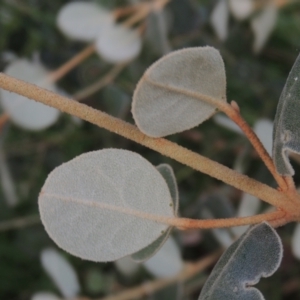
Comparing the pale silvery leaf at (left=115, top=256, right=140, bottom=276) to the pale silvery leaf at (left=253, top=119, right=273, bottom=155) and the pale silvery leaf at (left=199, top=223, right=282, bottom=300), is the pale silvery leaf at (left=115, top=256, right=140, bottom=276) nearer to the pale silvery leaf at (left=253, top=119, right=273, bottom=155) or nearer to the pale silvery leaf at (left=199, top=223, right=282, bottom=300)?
the pale silvery leaf at (left=253, top=119, right=273, bottom=155)

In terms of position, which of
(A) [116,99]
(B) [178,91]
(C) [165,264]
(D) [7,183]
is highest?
(B) [178,91]

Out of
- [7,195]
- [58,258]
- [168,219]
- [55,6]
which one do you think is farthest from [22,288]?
[168,219]

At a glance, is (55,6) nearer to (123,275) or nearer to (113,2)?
(113,2)

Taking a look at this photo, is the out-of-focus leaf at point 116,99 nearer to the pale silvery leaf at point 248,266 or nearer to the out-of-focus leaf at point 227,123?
the out-of-focus leaf at point 227,123

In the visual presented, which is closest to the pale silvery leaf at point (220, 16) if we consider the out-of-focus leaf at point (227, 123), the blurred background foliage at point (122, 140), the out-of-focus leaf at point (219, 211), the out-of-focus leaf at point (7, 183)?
the blurred background foliage at point (122, 140)

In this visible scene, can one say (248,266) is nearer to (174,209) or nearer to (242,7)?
(174,209)

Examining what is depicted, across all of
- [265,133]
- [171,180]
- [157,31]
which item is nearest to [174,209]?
[171,180]

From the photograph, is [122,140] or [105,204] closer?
[105,204]

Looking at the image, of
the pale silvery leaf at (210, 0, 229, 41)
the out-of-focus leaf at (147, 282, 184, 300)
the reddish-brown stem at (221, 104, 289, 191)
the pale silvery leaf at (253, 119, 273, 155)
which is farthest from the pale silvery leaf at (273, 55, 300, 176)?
the pale silvery leaf at (210, 0, 229, 41)
